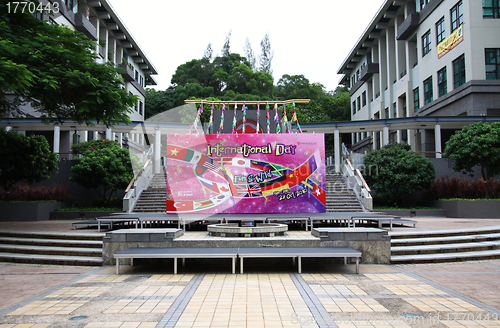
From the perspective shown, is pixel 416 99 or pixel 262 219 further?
pixel 416 99

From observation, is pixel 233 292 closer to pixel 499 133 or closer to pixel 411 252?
pixel 411 252

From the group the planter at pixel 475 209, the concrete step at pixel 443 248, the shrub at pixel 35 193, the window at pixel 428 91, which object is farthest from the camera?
the window at pixel 428 91

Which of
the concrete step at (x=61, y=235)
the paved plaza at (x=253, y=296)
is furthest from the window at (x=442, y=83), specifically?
the concrete step at (x=61, y=235)

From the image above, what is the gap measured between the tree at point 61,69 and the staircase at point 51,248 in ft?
14.3

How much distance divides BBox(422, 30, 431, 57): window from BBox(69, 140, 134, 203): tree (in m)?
27.7

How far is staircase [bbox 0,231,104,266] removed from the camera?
984 centimetres

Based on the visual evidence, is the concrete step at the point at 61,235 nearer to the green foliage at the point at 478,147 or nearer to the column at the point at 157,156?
the column at the point at 157,156

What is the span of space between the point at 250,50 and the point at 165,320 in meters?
71.7

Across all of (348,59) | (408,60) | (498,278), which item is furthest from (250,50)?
(498,278)

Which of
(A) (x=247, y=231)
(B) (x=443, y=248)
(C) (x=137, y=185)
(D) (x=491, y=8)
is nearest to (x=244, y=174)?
(A) (x=247, y=231)

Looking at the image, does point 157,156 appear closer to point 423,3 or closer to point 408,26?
point 408,26

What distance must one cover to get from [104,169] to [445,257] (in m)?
16.1

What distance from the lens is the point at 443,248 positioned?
10258 millimetres

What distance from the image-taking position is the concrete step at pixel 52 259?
9.55 m
